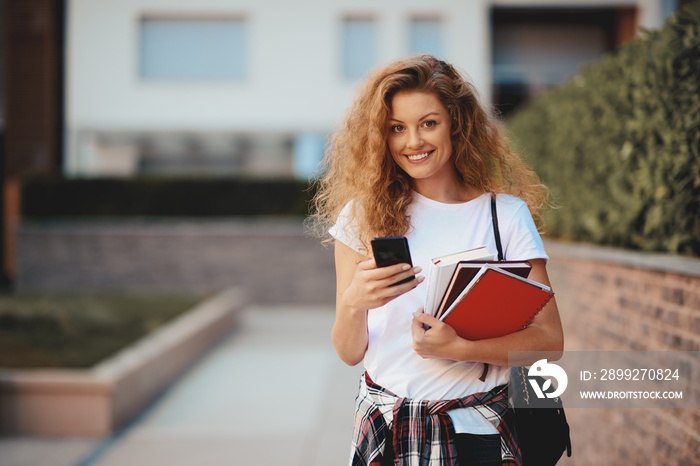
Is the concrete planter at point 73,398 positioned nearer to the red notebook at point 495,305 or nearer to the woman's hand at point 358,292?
the woman's hand at point 358,292

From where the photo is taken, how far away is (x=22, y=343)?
6.27 meters

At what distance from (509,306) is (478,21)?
586 inches

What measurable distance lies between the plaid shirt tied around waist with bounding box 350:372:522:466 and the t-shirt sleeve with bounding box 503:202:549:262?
41 cm

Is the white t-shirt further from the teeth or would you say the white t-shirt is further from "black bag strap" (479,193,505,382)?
the teeth

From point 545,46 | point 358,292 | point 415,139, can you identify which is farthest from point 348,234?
point 545,46

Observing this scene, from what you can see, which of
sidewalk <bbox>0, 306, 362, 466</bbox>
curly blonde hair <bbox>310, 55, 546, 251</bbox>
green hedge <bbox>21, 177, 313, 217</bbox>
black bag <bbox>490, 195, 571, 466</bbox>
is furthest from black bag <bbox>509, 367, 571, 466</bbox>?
green hedge <bbox>21, 177, 313, 217</bbox>

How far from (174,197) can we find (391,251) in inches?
441

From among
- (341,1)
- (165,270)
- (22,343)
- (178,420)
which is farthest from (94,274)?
(341,1)

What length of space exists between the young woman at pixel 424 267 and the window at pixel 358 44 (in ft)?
46.1

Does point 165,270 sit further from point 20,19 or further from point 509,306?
point 509,306

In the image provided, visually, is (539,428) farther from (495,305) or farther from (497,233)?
(497,233)

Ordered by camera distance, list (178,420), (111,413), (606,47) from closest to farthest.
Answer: (111,413)
(178,420)
(606,47)

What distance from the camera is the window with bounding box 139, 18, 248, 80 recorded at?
15.7 metres

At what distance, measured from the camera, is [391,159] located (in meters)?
1.91
